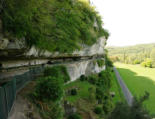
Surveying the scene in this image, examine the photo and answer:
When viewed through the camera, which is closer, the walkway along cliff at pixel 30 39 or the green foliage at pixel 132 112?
the walkway along cliff at pixel 30 39

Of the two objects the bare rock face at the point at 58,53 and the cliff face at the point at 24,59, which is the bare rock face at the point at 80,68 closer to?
the cliff face at the point at 24,59

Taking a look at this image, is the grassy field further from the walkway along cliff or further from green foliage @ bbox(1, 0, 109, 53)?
the walkway along cliff

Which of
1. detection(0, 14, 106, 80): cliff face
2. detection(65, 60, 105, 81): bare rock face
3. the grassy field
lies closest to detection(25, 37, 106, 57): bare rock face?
detection(0, 14, 106, 80): cliff face

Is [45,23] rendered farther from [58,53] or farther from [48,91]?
[48,91]

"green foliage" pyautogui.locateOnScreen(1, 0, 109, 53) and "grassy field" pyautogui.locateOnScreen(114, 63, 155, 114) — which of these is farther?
"grassy field" pyautogui.locateOnScreen(114, 63, 155, 114)

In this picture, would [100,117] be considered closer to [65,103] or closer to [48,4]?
[65,103]

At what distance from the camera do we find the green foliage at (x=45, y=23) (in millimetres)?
5766

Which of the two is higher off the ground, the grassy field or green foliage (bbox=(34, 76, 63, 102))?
green foliage (bbox=(34, 76, 63, 102))

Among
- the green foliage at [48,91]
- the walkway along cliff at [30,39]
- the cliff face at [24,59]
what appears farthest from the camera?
the green foliage at [48,91]

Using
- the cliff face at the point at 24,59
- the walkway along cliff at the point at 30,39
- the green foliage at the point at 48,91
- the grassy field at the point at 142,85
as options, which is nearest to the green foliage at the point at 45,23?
Answer: the walkway along cliff at the point at 30,39

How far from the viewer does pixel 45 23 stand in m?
8.78

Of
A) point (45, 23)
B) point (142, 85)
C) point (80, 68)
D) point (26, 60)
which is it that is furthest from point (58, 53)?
point (142, 85)

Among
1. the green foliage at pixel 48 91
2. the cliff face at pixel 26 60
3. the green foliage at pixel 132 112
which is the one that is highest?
the cliff face at pixel 26 60

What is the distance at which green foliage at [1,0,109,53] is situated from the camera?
18.9 feet
